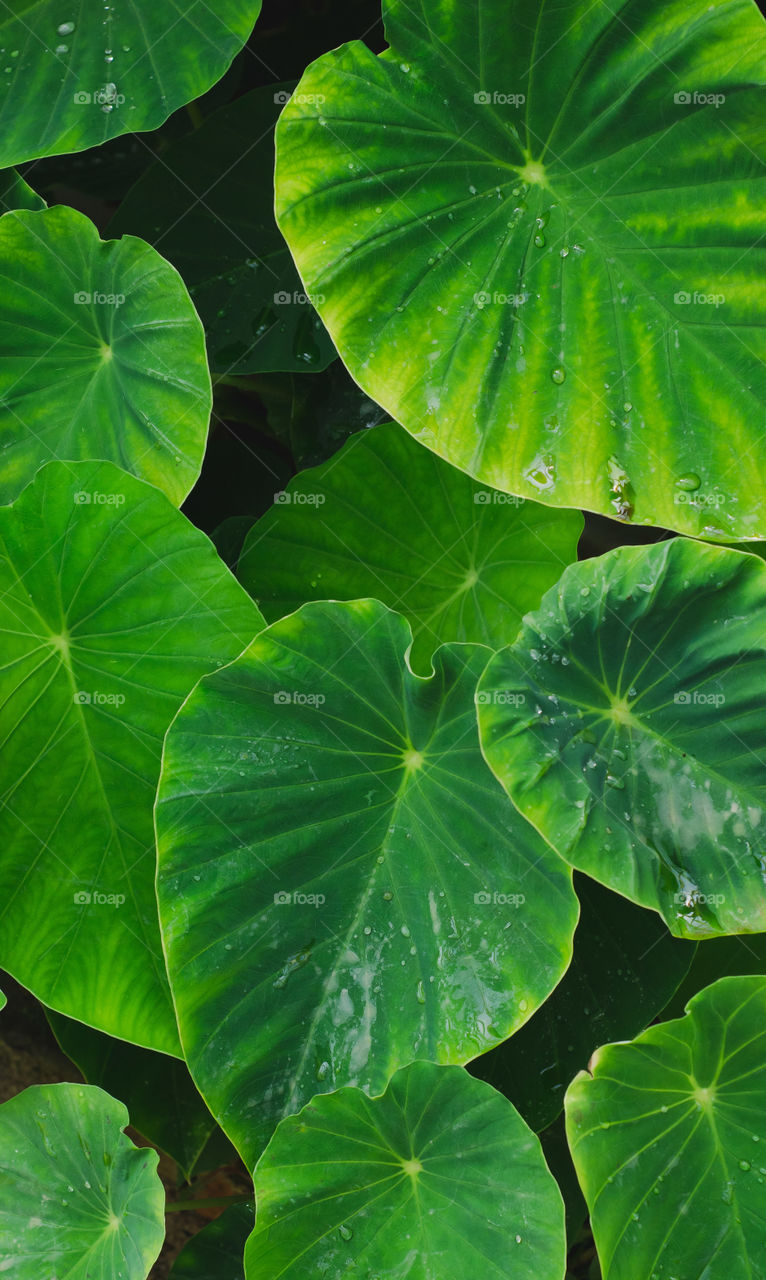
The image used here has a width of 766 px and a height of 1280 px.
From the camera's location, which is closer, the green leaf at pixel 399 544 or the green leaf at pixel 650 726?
the green leaf at pixel 650 726

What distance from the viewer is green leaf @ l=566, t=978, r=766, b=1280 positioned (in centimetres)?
89

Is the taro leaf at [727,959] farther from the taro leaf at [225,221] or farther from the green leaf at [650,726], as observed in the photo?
the taro leaf at [225,221]

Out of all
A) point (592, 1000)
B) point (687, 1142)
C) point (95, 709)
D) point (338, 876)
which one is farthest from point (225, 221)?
point (687, 1142)

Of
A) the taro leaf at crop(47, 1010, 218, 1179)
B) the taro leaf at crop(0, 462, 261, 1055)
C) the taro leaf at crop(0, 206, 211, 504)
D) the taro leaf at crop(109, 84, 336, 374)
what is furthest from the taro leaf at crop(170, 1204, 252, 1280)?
the taro leaf at crop(109, 84, 336, 374)

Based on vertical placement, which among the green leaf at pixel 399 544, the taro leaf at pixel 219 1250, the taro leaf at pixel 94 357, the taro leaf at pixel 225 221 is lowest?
the taro leaf at pixel 219 1250

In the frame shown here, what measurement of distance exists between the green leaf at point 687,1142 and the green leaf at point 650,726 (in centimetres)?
13

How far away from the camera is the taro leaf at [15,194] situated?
1.28 m

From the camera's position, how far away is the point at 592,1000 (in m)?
1.14

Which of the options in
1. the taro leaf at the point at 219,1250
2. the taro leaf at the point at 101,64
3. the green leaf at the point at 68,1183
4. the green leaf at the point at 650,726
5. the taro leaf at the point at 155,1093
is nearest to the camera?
the green leaf at the point at 650,726

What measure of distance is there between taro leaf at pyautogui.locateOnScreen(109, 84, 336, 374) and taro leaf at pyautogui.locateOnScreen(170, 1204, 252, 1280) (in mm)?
1091

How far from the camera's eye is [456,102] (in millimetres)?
1046

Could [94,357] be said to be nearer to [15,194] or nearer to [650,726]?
[15,194]

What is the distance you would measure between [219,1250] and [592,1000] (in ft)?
1.82

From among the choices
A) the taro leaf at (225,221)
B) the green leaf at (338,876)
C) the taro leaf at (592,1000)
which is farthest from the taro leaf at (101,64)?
the taro leaf at (592,1000)
